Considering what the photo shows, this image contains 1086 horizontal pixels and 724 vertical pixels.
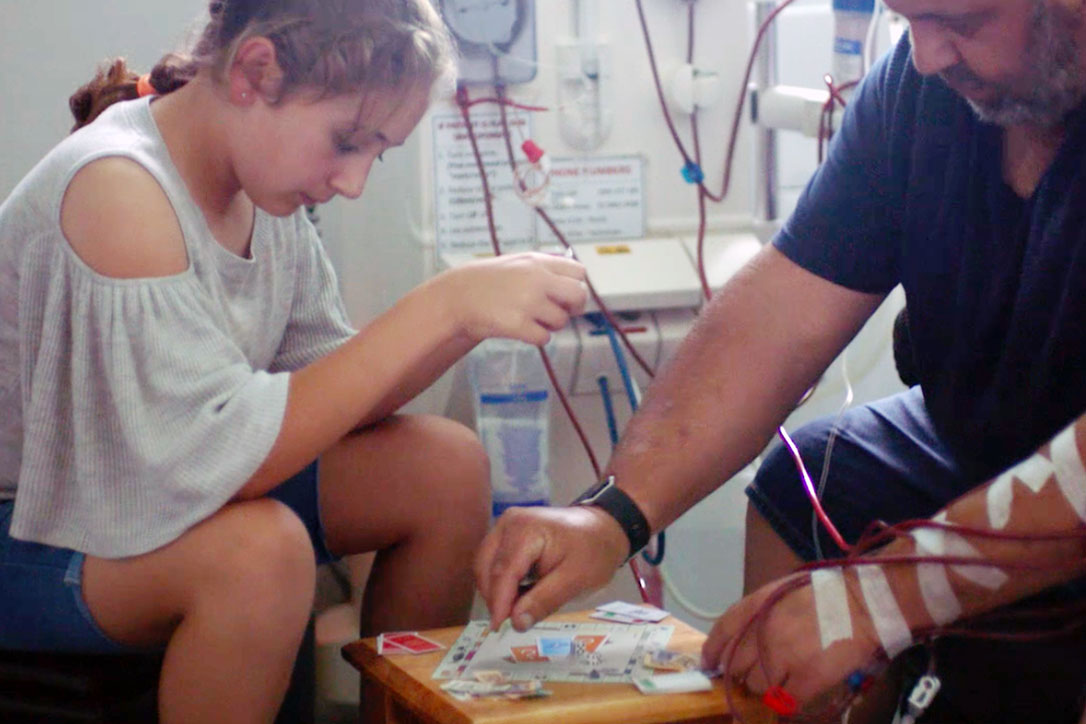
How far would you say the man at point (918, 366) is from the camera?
1.00 m

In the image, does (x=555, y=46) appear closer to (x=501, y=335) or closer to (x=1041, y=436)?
(x=501, y=335)

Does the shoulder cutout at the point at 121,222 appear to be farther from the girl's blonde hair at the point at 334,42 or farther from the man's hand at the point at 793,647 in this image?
the man's hand at the point at 793,647

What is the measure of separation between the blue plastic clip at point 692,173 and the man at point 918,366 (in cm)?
50

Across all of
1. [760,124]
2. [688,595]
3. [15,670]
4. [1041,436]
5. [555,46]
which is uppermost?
[555,46]

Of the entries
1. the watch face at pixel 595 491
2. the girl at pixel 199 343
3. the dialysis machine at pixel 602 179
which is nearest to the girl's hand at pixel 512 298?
the girl at pixel 199 343

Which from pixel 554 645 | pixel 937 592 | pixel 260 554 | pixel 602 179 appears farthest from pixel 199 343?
pixel 602 179

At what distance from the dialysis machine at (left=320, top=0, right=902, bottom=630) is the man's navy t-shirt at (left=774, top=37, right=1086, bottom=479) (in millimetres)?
368

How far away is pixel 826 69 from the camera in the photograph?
204 cm

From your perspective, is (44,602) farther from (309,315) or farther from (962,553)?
(962,553)

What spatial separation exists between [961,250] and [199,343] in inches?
26.6

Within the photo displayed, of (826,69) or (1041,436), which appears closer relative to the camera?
(1041,436)

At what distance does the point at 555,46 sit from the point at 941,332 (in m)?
0.74

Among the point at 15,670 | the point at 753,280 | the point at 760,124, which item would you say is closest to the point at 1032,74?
the point at 753,280

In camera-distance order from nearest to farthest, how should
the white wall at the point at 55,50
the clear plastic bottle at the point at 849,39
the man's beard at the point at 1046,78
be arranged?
the man's beard at the point at 1046,78 < the clear plastic bottle at the point at 849,39 < the white wall at the point at 55,50
